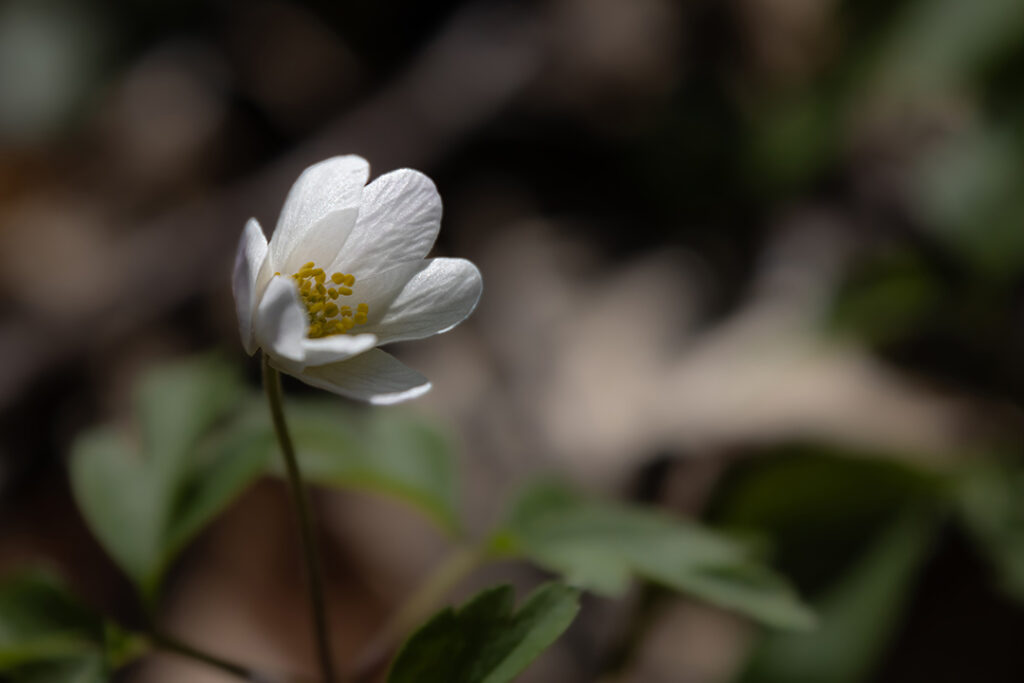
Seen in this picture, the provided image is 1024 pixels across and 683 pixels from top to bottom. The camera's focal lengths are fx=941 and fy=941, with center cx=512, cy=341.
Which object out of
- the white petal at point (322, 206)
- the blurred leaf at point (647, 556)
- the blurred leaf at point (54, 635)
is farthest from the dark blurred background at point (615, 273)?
the white petal at point (322, 206)

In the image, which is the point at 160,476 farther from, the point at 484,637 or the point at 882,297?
the point at 882,297

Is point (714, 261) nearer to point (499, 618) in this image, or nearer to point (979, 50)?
point (979, 50)

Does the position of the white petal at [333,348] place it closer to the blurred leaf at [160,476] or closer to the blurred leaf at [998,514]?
the blurred leaf at [160,476]

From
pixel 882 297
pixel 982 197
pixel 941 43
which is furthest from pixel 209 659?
pixel 941 43

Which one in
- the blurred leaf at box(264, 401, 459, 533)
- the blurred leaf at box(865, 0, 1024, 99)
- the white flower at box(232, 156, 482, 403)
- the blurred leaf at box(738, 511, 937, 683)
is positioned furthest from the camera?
the blurred leaf at box(865, 0, 1024, 99)

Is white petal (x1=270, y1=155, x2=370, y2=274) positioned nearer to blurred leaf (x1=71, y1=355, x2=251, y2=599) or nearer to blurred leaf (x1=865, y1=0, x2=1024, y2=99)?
blurred leaf (x1=71, y1=355, x2=251, y2=599)

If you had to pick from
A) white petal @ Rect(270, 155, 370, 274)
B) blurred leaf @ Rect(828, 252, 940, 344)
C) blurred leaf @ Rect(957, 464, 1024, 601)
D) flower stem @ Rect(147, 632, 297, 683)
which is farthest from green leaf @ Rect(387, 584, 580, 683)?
blurred leaf @ Rect(828, 252, 940, 344)
